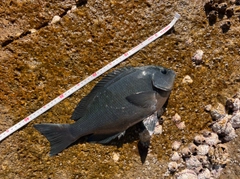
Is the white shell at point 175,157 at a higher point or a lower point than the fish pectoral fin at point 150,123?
lower

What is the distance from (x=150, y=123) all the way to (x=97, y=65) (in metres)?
0.69

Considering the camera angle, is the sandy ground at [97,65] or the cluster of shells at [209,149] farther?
the cluster of shells at [209,149]

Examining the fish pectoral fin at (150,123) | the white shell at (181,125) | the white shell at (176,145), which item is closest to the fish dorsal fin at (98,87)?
the fish pectoral fin at (150,123)

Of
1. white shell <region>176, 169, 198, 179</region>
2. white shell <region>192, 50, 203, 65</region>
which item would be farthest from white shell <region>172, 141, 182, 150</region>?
white shell <region>192, 50, 203, 65</region>

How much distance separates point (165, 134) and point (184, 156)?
0.86 feet

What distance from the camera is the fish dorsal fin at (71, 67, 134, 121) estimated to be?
2.62m

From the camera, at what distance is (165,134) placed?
9.42 ft

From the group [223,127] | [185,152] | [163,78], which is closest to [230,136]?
[223,127]

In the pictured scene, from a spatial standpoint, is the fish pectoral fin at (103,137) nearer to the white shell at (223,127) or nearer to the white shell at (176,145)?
the white shell at (176,145)

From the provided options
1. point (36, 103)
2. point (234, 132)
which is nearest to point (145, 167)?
point (234, 132)

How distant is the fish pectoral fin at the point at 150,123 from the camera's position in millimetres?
2732

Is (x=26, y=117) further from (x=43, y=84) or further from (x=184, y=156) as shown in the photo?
(x=184, y=156)

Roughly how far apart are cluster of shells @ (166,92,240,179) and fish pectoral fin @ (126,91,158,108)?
38 centimetres

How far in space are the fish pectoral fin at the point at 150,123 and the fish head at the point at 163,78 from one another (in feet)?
0.98
